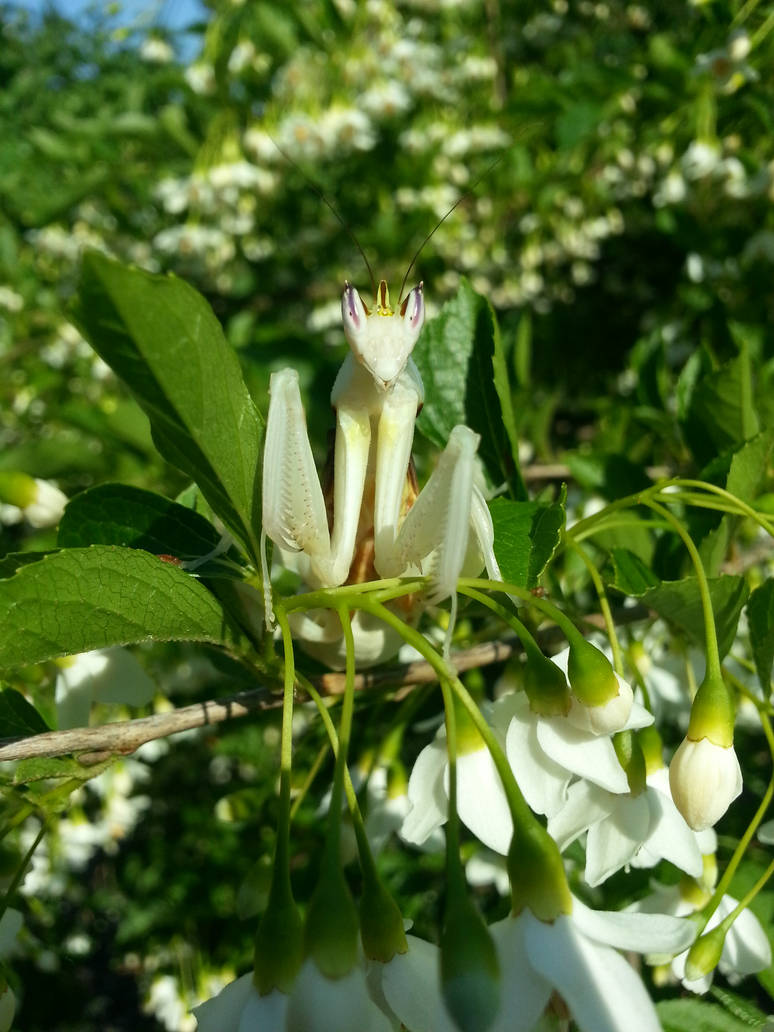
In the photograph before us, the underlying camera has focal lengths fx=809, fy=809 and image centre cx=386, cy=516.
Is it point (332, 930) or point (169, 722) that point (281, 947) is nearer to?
point (332, 930)

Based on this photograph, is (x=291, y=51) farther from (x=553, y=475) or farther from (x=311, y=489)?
(x=311, y=489)

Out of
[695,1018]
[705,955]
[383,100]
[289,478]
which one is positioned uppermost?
[383,100]

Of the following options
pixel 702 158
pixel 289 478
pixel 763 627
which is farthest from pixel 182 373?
pixel 702 158

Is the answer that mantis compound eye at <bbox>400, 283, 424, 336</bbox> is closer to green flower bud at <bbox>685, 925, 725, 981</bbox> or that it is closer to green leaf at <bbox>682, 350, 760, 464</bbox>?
green leaf at <bbox>682, 350, 760, 464</bbox>

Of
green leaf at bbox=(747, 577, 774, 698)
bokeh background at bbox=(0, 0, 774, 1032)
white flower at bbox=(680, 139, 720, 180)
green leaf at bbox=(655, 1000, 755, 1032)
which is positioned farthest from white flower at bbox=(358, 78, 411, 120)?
green leaf at bbox=(655, 1000, 755, 1032)

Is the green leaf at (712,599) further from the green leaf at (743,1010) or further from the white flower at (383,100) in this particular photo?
the white flower at (383,100)

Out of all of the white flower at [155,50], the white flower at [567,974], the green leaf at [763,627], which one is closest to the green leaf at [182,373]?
the white flower at [567,974]
